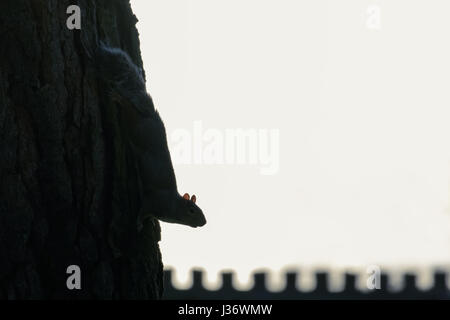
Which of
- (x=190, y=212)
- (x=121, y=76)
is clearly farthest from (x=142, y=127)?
(x=190, y=212)

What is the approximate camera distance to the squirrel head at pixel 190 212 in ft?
18.7

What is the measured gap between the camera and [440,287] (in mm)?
30234

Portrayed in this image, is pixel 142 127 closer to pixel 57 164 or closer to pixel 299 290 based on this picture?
pixel 57 164

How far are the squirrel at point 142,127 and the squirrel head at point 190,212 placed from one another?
0.20 m

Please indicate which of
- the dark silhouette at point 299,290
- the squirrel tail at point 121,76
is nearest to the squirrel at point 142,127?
the squirrel tail at point 121,76

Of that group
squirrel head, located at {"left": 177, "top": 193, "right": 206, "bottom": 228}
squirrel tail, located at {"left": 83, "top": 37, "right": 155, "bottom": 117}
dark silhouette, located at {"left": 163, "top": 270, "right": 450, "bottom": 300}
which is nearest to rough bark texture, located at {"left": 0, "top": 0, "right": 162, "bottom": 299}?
squirrel tail, located at {"left": 83, "top": 37, "right": 155, "bottom": 117}

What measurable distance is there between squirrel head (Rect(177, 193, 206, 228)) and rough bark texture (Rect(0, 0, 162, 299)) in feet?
1.03

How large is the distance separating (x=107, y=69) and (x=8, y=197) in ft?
2.24

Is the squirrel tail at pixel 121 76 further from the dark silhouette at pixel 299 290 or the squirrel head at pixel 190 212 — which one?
the dark silhouette at pixel 299 290

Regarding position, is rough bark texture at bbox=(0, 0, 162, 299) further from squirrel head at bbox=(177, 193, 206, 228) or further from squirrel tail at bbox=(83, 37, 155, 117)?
squirrel head at bbox=(177, 193, 206, 228)

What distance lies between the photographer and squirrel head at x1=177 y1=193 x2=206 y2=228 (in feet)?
18.7
